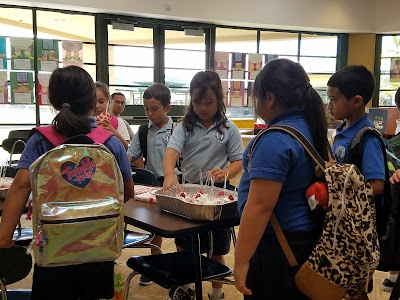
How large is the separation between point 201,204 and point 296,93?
496 mm

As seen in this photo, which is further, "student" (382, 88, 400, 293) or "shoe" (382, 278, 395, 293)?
"shoe" (382, 278, 395, 293)

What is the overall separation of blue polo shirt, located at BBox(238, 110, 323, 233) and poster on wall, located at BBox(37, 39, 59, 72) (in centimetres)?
426

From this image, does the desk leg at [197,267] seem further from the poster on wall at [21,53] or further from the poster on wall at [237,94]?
the poster on wall at [237,94]

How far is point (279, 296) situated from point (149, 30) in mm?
4705

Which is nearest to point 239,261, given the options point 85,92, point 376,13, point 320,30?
point 85,92

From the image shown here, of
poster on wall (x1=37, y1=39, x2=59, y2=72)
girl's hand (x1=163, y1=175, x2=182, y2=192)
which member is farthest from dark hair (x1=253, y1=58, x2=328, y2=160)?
poster on wall (x1=37, y1=39, x2=59, y2=72)

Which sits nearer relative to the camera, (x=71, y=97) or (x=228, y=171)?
(x=71, y=97)

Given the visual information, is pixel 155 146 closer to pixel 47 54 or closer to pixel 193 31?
pixel 47 54

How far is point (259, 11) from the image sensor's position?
18.8 feet

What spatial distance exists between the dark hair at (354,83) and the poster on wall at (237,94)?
163 inches

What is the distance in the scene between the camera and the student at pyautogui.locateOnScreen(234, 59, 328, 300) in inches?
46.0

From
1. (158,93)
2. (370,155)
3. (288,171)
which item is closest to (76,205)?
(288,171)

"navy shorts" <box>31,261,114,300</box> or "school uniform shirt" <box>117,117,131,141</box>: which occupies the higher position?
"school uniform shirt" <box>117,117,131,141</box>

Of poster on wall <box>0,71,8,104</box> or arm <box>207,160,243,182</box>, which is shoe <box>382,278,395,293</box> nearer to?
arm <box>207,160,243,182</box>
